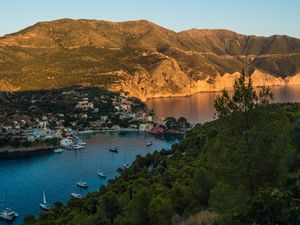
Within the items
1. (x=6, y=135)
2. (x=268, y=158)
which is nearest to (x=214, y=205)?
(x=268, y=158)

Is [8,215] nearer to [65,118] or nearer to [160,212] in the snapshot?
[160,212]

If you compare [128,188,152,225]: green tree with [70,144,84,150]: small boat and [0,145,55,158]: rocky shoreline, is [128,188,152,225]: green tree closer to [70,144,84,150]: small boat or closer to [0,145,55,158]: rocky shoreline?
[0,145,55,158]: rocky shoreline

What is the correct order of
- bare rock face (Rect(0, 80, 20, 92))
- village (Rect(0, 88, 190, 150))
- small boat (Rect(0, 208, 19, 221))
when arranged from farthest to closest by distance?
bare rock face (Rect(0, 80, 20, 92))
village (Rect(0, 88, 190, 150))
small boat (Rect(0, 208, 19, 221))

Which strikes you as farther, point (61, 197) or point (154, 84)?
point (154, 84)

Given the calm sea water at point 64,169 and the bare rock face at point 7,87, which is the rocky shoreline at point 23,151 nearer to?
the calm sea water at point 64,169

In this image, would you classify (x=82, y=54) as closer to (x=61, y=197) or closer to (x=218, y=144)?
(x=61, y=197)

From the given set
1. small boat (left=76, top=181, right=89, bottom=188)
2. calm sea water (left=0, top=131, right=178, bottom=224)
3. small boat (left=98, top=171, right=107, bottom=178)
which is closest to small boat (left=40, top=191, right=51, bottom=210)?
calm sea water (left=0, top=131, right=178, bottom=224)

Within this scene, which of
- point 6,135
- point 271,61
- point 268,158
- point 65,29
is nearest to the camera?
point 268,158

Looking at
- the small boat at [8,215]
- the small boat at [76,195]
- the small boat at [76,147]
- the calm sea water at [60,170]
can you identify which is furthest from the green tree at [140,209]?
the small boat at [76,147]
